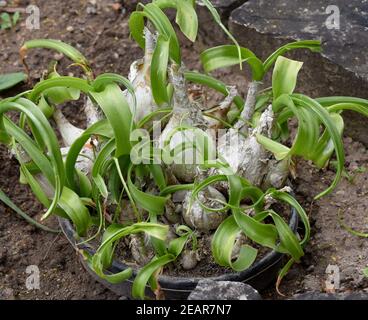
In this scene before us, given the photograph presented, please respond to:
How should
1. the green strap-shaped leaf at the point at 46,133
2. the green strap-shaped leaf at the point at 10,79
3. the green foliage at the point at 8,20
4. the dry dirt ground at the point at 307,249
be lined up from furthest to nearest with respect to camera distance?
1. the green foliage at the point at 8,20
2. the green strap-shaped leaf at the point at 10,79
3. the dry dirt ground at the point at 307,249
4. the green strap-shaped leaf at the point at 46,133

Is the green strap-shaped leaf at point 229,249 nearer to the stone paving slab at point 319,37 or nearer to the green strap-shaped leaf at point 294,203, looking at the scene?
the green strap-shaped leaf at point 294,203

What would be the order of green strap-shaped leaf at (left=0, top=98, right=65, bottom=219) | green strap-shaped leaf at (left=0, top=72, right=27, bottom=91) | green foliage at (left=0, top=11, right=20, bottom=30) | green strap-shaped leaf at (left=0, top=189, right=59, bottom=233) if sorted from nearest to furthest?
green strap-shaped leaf at (left=0, top=98, right=65, bottom=219)
green strap-shaped leaf at (left=0, top=189, right=59, bottom=233)
green strap-shaped leaf at (left=0, top=72, right=27, bottom=91)
green foliage at (left=0, top=11, right=20, bottom=30)

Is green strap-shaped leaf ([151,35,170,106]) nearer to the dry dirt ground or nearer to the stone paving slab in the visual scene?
the dry dirt ground

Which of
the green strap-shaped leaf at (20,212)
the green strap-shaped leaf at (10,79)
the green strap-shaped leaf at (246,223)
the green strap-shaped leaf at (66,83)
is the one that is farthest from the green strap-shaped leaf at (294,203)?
the green strap-shaped leaf at (10,79)

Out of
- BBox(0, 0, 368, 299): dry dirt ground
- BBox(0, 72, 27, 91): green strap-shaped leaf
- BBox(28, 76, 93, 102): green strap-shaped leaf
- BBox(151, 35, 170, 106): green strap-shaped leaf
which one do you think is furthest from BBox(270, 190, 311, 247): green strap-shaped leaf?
BBox(0, 72, 27, 91): green strap-shaped leaf

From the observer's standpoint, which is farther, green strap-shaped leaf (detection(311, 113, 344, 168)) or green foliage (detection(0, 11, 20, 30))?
green foliage (detection(0, 11, 20, 30))

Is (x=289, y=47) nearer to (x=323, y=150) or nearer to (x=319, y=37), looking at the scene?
(x=323, y=150)

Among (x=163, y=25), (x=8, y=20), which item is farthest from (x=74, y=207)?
(x=8, y=20)
